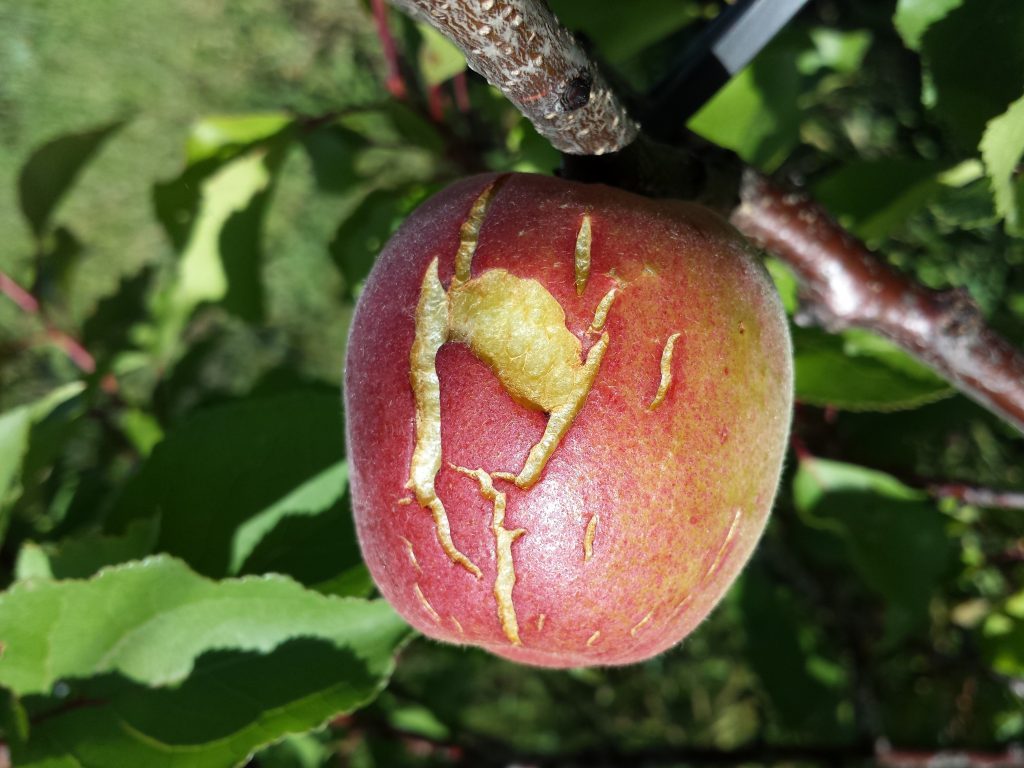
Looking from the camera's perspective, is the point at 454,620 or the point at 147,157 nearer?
the point at 454,620

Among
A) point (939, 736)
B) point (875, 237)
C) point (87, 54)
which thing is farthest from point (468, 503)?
point (87, 54)

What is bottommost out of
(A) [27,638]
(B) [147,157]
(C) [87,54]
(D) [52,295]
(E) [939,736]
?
(E) [939,736]

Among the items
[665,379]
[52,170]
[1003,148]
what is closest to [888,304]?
[1003,148]

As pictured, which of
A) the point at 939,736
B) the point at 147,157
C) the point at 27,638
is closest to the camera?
the point at 27,638

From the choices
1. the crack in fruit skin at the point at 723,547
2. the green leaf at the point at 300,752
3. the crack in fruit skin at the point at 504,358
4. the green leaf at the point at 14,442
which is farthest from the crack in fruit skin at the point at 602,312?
the green leaf at the point at 300,752

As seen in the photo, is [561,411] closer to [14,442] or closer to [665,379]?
[665,379]

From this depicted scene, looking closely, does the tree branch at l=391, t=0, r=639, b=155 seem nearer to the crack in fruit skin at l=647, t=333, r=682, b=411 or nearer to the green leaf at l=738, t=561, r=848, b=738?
the crack in fruit skin at l=647, t=333, r=682, b=411

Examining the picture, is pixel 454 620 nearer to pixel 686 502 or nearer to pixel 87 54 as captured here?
pixel 686 502
